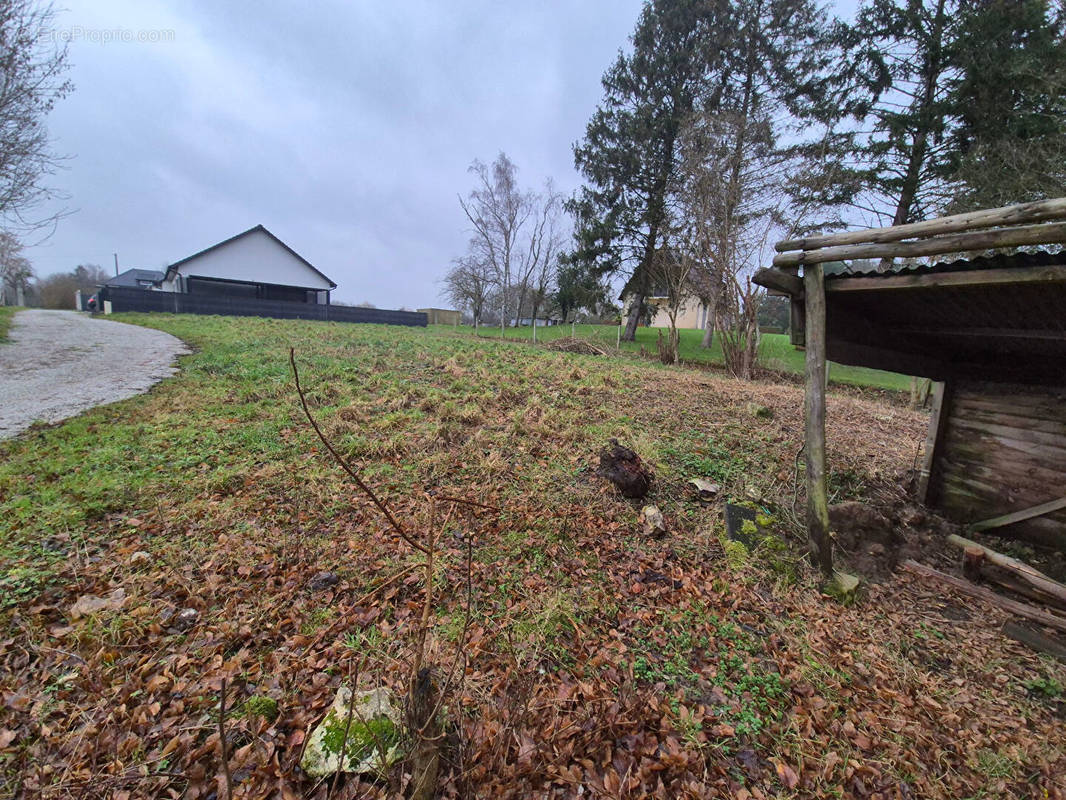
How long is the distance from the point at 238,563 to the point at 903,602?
15.2 feet

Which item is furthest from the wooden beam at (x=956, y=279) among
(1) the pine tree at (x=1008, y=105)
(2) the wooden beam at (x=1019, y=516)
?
(1) the pine tree at (x=1008, y=105)

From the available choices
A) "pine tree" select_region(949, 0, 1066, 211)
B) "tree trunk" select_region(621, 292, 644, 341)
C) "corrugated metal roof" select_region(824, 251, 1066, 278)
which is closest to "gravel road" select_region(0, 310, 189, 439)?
"corrugated metal roof" select_region(824, 251, 1066, 278)

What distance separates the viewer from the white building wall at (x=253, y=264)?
937 inches

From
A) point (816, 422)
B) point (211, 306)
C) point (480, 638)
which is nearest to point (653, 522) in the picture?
point (816, 422)

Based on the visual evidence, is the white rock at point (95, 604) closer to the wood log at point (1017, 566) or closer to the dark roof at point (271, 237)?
the wood log at point (1017, 566)

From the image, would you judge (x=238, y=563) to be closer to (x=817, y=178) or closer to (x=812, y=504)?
(x=812, y=504)

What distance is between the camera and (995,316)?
324cm

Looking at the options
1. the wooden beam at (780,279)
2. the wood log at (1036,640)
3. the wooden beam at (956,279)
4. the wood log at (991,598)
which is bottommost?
the wood log at (1036,640)

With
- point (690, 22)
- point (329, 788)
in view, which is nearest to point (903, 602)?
point (329, 788)

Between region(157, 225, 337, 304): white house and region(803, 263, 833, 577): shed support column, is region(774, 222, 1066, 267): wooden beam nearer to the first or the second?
region(803, 263, 833, 577): shed support column

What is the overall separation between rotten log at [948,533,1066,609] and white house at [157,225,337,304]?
30323mm

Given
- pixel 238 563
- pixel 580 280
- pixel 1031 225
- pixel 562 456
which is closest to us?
pixel 1031 225

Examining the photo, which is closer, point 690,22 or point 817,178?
point 817,178

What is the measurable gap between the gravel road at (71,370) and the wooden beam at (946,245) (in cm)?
724
